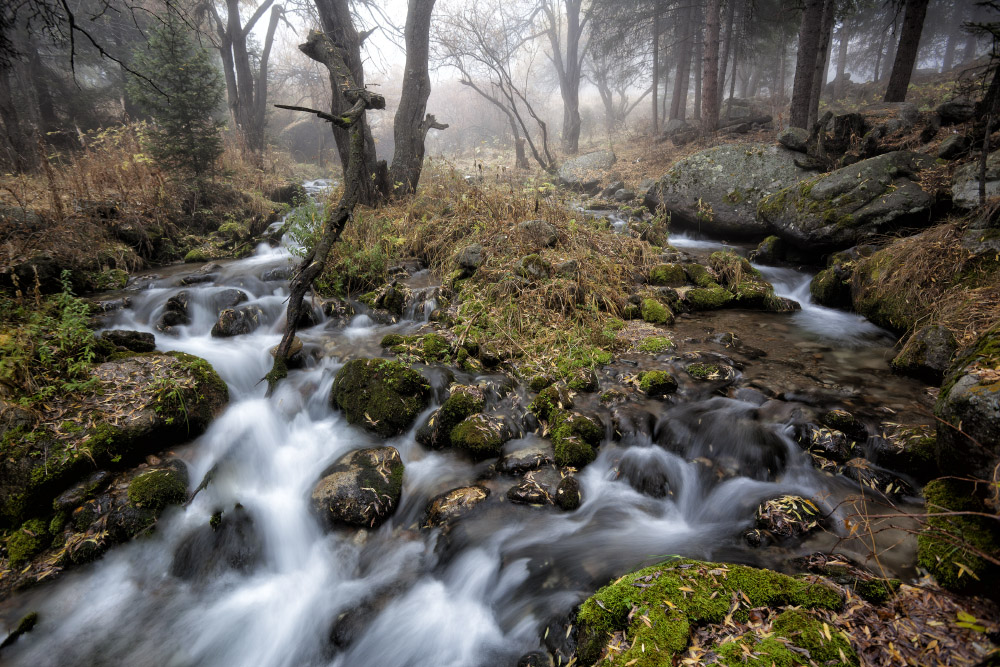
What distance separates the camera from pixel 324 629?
3.12 m

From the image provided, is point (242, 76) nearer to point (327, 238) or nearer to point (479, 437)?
point (327, 238)

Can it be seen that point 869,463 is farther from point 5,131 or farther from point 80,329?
point 5,131

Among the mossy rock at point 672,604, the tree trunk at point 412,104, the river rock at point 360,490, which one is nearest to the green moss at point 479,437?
the river rock at point 360,490

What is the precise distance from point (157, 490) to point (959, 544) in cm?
538

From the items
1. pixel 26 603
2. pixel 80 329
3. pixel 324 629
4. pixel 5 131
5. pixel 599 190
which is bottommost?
pixel 324 629

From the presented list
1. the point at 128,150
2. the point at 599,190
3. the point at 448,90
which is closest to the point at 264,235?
the point at 128,150

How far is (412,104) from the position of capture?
10.2 metres

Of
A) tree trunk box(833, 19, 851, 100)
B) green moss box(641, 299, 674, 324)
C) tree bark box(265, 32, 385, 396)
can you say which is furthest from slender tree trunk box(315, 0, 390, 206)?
tree trunk box(833, 19, 851, 100)

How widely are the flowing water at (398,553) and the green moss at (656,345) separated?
3.02 ft

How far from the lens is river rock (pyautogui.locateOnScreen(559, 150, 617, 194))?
1555 centimetres

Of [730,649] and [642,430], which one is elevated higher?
[730,649]

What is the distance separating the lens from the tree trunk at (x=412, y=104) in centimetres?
1003

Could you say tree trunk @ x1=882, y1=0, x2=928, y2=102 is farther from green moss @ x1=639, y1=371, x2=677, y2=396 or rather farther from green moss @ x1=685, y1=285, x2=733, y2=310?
green moss @ x1=639, y1=371, x2=677, y2=396

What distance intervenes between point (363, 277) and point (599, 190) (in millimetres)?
10618
